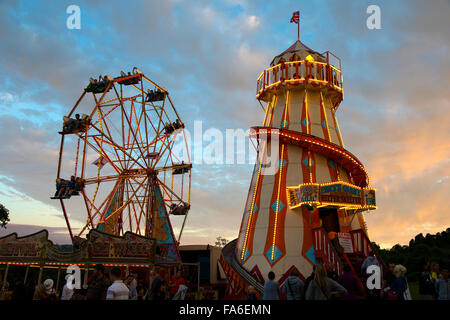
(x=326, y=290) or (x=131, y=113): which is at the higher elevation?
(x=131, y=113)

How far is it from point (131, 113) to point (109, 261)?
1483cm

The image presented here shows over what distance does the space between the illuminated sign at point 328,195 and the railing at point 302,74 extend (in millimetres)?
7168

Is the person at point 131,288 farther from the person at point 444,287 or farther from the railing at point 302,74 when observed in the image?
the railing at point 302,74

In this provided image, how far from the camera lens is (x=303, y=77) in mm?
24500

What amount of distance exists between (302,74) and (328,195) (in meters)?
8.60

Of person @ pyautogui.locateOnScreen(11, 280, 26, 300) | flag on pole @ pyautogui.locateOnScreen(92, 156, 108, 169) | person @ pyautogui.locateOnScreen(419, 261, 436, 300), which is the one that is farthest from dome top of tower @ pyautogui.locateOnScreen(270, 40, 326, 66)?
person @ pyautogui.locateOnScreen(11, 280, 26, 300)

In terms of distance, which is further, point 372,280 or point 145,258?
point 145,258

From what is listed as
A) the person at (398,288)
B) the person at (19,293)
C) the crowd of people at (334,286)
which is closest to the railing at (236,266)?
the crowd of people at (334,286)

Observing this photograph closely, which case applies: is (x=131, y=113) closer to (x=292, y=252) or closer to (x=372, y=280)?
(x=292, y=252)

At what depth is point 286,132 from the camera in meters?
22.3

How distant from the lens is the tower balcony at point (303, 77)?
24.3m

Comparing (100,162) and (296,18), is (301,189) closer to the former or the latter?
(296,18)
